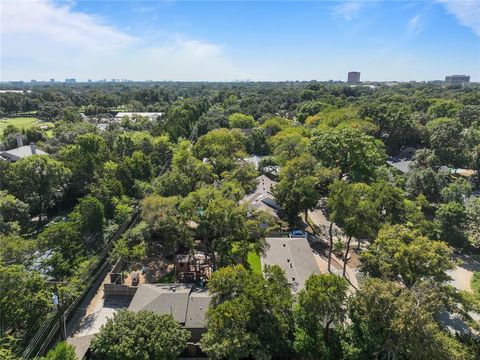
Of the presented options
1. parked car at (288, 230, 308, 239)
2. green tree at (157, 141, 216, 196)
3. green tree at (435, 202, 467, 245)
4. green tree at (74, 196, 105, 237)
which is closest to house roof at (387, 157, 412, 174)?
green tree at (435, 202, 467, 245)

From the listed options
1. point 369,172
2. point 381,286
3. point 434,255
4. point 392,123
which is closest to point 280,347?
point 381,286

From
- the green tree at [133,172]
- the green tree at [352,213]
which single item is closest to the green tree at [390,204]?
the green tree at [352,213]

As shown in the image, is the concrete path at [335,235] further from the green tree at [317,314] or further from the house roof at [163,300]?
the house roof at [163,300]

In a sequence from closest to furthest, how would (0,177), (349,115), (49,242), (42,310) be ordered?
(42,310) → (49,242) → (0,177) → (349,115)

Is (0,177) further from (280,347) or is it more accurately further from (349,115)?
(349,115)

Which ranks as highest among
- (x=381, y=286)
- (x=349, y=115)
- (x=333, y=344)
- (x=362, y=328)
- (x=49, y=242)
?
(x=349, y=115)

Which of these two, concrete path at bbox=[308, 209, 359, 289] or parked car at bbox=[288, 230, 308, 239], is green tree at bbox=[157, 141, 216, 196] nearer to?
parked car at bbox=[288, 230, 308, 239]

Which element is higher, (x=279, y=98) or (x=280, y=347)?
(x=279, y=98)
